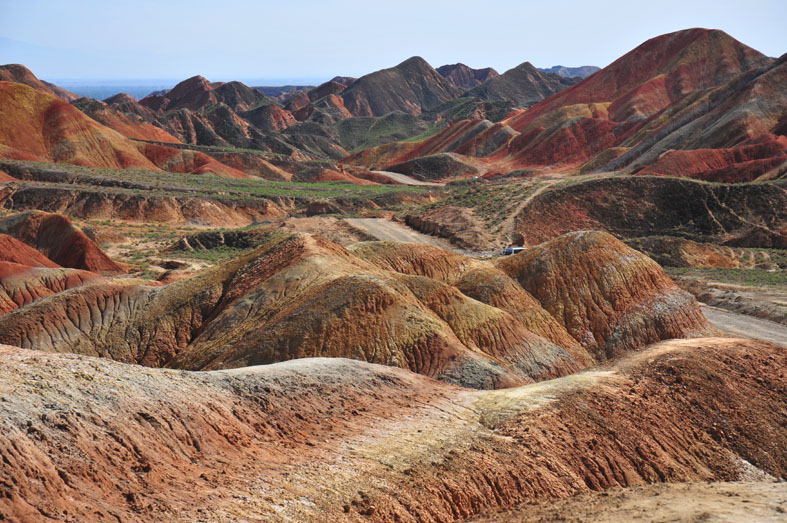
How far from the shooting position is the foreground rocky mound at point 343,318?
72.5ft

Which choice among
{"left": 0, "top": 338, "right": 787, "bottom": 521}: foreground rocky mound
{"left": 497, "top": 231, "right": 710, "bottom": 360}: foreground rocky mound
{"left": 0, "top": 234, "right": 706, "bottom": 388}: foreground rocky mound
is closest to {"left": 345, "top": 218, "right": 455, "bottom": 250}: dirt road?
{"left": 0, "top": 234, "right": 706, "bottom": 388}: foreground rocky mound

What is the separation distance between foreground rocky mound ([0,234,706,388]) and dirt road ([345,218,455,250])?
23700 millimetres

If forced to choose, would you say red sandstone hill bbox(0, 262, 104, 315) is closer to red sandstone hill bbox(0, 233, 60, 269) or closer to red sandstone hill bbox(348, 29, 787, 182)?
red sandstone hill bbox(0, 233, 60, 269)

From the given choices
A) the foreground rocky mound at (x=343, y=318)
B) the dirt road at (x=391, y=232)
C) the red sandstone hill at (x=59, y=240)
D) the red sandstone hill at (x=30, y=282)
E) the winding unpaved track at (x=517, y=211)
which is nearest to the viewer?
the foreground rocky mound at (x=343, y=318)

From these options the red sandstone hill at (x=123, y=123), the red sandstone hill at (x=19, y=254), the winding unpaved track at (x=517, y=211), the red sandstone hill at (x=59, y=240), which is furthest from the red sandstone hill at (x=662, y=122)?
the red sandstone hill at (x=19, y=254)

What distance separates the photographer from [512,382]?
21.9m

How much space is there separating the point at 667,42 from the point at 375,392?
526 feet

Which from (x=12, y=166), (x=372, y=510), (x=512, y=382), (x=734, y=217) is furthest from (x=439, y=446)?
(x=12, y=166)

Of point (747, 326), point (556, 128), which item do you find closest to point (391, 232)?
point (747, 326)

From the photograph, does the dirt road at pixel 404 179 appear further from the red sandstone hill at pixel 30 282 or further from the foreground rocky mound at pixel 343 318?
the foreground rocky mound at pixel 343 318

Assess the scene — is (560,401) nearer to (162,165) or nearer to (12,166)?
(12,166)

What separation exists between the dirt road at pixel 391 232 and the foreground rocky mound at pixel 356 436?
4031cm

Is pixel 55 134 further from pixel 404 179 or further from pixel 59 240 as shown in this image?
pixel 59 240

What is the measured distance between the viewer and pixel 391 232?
61.8 metres
